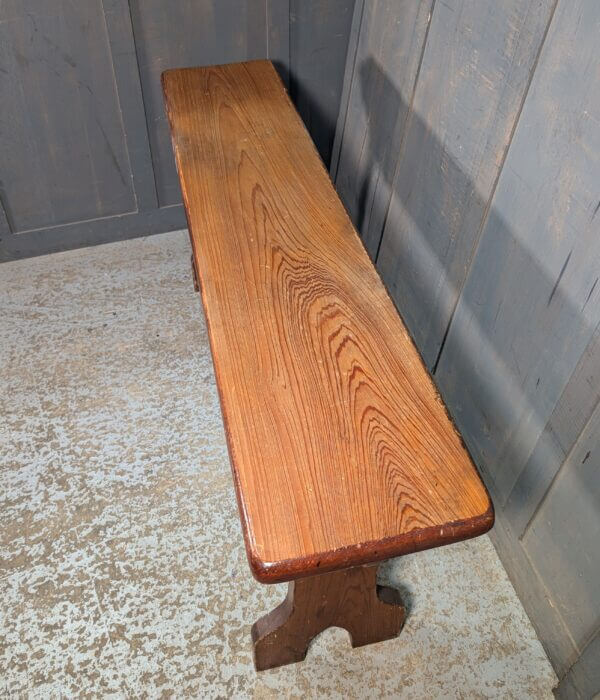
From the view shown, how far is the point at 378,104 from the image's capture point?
204 centimetres

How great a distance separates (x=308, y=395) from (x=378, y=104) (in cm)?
126

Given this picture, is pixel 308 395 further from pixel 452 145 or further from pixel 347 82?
pixel 347 82

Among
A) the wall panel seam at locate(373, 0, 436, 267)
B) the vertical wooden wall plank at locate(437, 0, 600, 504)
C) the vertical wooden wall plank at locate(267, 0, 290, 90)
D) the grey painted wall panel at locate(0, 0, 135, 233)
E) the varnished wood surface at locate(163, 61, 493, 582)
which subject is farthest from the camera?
the vertical wooden wall plank at locate(267, 0, 290, 90)

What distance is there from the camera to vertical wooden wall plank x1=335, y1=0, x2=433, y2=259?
1.78 meters

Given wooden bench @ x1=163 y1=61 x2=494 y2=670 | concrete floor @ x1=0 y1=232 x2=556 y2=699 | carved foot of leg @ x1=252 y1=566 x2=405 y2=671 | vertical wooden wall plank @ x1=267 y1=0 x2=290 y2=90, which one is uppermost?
vertical wooden wall plank @ x1=267 y1=0 x2=290 y2=90

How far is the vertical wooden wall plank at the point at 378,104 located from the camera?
178 centimetres

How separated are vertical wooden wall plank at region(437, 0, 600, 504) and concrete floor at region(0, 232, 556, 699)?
1.29 ft

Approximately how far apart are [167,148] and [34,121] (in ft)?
1.48

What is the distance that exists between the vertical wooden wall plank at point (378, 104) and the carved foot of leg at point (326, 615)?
1.20 m

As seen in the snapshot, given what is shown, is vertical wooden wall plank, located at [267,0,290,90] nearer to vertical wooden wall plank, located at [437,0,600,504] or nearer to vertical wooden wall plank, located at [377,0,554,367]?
vertical wooden wall plank, located at [377,0,554,367]

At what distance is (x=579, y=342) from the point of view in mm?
1245

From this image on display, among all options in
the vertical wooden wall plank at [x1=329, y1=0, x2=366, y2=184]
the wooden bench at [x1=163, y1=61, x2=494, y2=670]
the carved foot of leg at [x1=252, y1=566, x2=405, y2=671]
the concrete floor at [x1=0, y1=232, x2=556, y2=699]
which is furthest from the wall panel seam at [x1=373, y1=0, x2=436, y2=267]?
the carved foot of leg at [x1=252, y1=566, x2=405, y2=671]

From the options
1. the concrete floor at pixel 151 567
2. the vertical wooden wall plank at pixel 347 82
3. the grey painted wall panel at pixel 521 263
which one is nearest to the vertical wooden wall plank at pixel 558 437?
the grey painted wall panel at pixel 521 263

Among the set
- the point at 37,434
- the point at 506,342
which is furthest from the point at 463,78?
the point at 37,434
